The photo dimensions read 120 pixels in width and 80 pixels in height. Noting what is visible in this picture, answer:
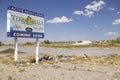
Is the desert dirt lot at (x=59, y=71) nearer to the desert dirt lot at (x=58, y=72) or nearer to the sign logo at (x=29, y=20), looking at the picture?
the desert dirt lot at (x=58, y=72)

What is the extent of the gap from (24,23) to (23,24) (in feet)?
0.47

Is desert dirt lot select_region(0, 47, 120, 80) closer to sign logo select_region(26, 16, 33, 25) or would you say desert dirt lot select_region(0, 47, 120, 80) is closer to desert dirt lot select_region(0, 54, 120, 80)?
desert dirt lot select_region(0, 54, 120, 80)

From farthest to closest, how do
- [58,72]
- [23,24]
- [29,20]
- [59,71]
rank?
[29,20] → [23,24] → [59,71] → [58,72]

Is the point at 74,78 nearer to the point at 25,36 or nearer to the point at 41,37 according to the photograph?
the point at 25,36

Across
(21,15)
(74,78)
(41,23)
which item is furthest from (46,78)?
(41,23)

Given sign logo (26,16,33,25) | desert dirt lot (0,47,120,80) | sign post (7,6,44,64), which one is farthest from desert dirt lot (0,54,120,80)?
sign logo (26,16,33,25)

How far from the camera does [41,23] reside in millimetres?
19500

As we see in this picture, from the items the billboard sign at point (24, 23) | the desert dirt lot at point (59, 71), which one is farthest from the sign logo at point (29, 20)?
the desert dirt lot at point (59, 71)

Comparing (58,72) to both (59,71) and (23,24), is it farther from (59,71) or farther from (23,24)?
(23,24)

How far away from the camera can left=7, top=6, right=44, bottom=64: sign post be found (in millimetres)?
16266

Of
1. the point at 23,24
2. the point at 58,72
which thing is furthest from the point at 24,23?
the point at 58,72

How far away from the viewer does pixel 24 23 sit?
57.9ft

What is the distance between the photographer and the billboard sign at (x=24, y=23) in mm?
16266

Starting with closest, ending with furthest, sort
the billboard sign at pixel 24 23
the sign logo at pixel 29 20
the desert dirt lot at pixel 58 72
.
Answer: the desert dirt lot at pixel 58 72, the billboard sign at pixel 24 23, the sign logo at pixel 29 20
